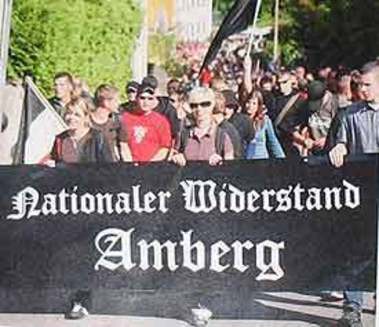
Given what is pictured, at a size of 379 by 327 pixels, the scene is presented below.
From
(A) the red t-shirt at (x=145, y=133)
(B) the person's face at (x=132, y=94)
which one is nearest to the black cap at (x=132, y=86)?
(B) the person's face at (x=132, y=94)

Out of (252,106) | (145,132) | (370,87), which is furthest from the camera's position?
(145,132)

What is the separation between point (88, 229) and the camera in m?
5.61

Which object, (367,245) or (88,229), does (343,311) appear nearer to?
(367,245)

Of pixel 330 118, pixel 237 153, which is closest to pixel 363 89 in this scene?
pixel 330 118

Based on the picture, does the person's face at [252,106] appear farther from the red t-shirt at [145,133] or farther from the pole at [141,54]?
the pole at [141,54]

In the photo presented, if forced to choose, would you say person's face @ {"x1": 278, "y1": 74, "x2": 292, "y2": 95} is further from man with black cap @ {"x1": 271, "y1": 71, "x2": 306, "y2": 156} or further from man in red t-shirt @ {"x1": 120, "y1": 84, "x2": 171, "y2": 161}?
man in red t-shirt @ {"x1": 120, "y1": 84, "x2": 171, "y2": 161}

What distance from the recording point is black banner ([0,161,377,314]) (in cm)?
539

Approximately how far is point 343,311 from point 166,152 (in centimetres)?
111

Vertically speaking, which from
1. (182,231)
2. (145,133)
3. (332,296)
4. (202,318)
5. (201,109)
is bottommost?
(202,318)

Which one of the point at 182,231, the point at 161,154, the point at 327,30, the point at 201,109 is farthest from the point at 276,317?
the point at 327,30

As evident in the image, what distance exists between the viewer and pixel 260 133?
17.8 ft

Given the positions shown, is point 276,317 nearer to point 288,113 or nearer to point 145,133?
point 288,113

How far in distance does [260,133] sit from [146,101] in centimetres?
57

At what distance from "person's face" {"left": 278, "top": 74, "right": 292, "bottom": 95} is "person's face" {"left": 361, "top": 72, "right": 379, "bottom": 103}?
33cm
